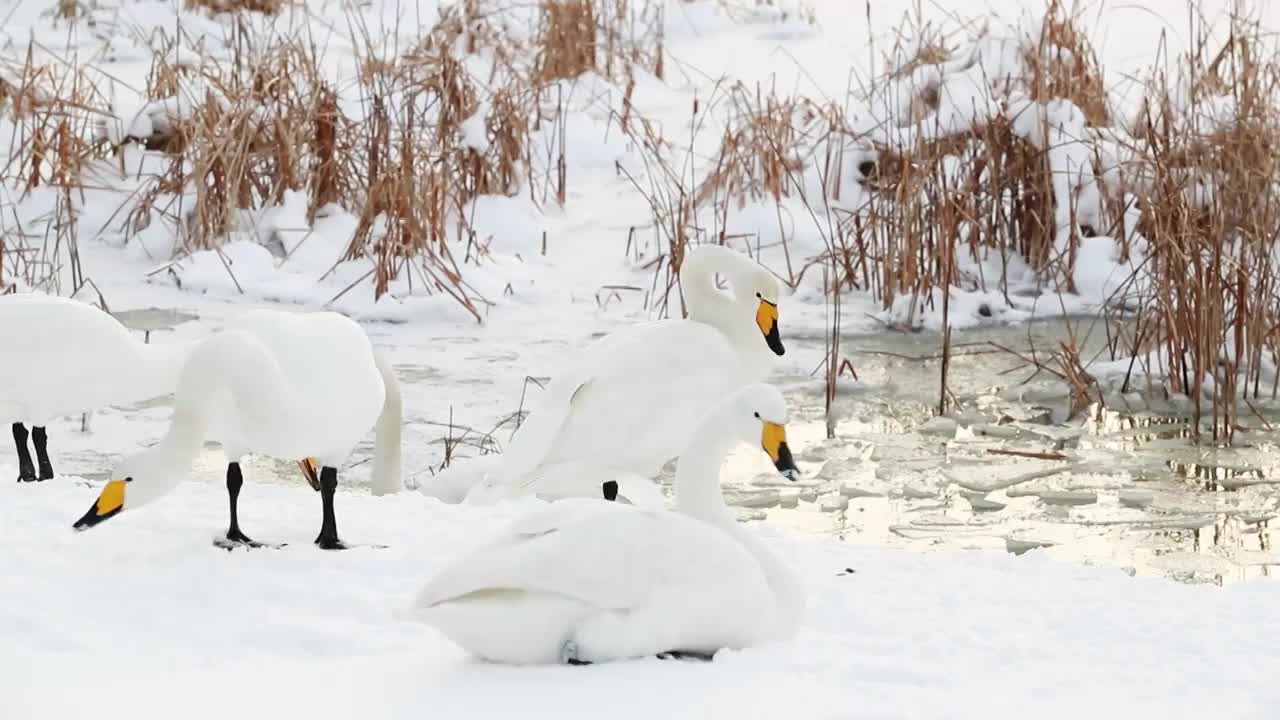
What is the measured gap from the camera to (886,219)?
8852mm

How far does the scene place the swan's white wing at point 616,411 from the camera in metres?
5.70

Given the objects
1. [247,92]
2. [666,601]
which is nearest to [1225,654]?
[666,601]

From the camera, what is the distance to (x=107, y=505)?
4.50m

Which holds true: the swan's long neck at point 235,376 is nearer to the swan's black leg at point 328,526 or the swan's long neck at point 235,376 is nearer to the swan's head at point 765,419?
the swan's black leg at point 328,526

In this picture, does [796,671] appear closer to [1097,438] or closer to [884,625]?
[884,625]

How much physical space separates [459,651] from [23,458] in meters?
2.59

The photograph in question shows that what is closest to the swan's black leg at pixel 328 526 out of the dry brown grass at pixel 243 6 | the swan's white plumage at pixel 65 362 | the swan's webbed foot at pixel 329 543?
the swan's webbed foot at pixel 329 543

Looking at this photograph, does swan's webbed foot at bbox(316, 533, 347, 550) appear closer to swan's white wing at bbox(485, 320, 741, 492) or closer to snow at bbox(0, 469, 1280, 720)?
snow at bbox(0, 469, 1280, 720)

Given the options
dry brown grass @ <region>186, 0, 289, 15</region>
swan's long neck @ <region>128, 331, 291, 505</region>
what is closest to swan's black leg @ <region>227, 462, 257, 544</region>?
swan's long neck @ <region>128, 331, 291, 505</region>

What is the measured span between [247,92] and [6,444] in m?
3.19

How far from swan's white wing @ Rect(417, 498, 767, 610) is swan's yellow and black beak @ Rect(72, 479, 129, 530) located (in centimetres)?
120

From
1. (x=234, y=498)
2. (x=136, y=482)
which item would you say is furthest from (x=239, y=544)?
(x=136, y=482)

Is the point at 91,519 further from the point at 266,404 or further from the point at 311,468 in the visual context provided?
the point at 311,468

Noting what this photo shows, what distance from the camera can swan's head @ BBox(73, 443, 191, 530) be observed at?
4.50 metres
